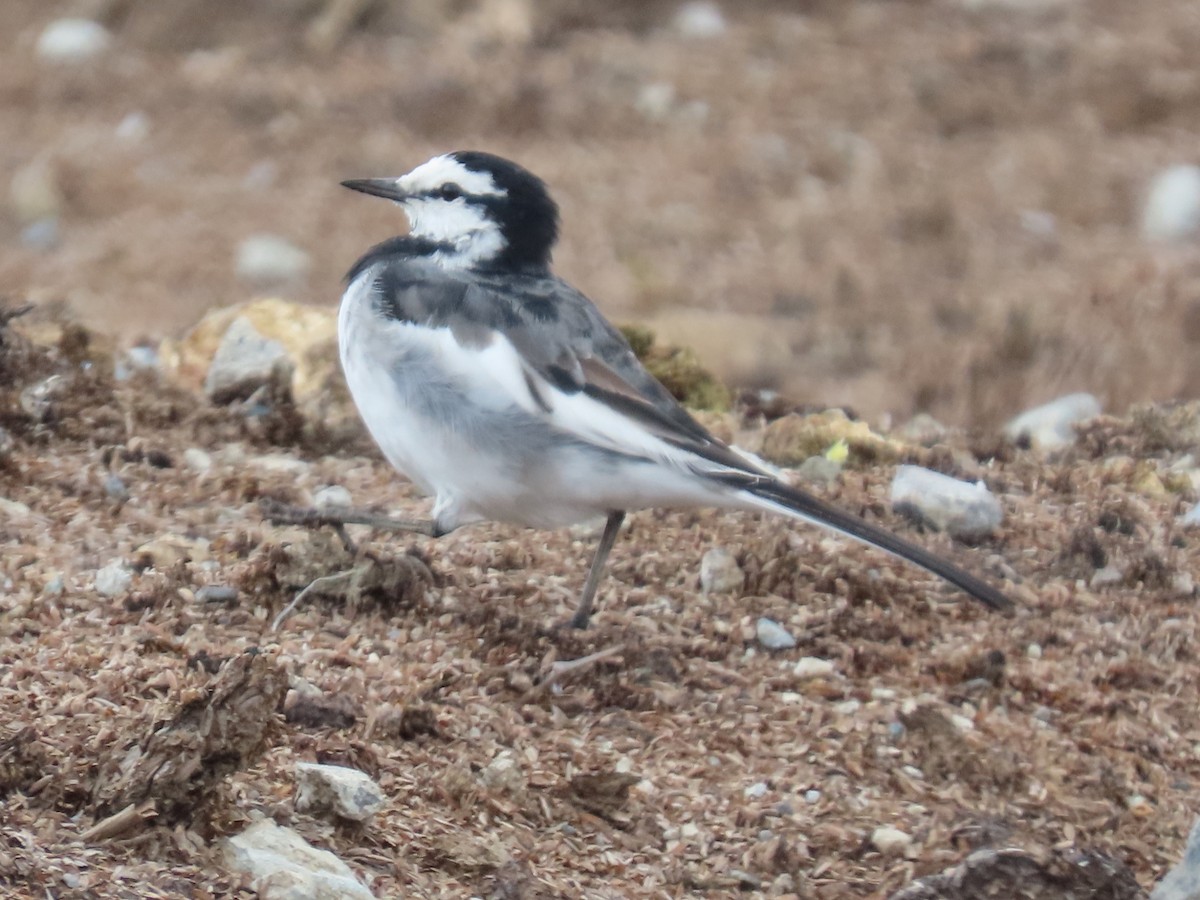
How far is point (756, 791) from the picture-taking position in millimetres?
3867

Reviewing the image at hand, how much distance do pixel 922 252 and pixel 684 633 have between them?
429 centimetres

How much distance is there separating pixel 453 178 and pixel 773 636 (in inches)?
58.0

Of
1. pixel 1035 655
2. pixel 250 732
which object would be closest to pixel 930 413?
pixel 1035 655

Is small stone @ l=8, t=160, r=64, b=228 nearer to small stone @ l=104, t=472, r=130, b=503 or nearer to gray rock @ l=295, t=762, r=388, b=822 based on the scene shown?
small stone @ l=104, t=472, r=130, b=503

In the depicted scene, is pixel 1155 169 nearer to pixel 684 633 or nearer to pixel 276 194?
pixel 276 194

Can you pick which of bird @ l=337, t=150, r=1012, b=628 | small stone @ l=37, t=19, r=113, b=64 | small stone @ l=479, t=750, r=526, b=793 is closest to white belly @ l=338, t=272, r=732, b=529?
bird @ l=337, t=150, r=1012, b=628

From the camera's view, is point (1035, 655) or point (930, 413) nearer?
point (1035, 655)

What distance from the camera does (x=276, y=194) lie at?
9.10m

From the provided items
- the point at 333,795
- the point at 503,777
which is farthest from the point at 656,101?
the point at 333,795

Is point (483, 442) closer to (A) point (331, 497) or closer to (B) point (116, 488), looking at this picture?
(A) point (331, 497)

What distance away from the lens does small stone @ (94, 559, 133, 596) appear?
4258 millimetres

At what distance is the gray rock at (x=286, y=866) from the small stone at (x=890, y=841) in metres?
1.08

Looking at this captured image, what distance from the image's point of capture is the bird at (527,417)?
13.9 feet

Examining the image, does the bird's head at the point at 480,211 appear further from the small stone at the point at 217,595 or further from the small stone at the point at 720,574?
the small stone at the point at 217,595
